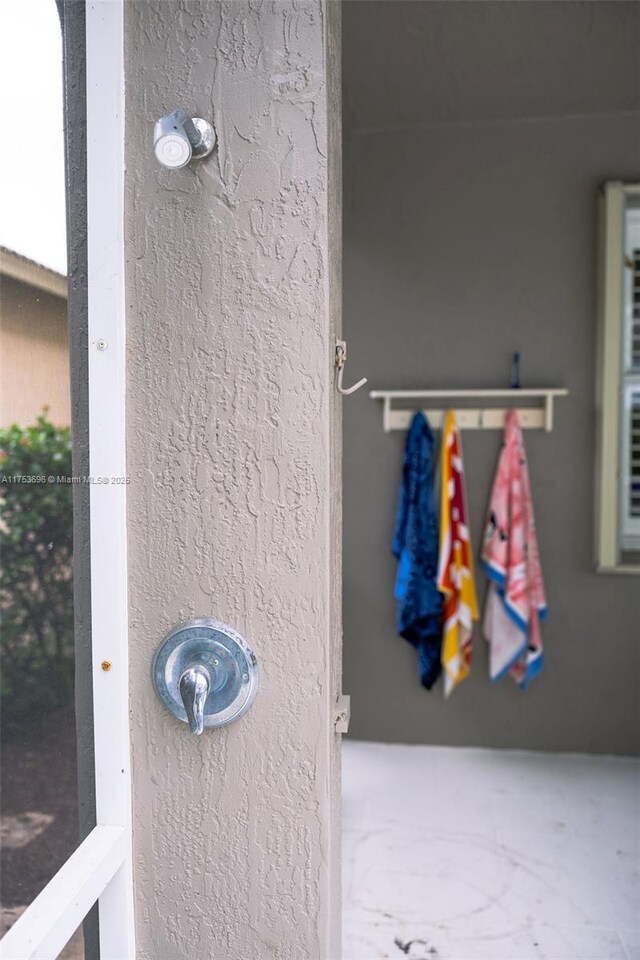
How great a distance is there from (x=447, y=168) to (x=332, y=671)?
2232 millimetres

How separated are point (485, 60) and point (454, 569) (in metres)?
1.64

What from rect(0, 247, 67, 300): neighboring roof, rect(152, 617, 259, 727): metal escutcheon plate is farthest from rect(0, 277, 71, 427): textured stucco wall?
rect(152, 617, 259, 727): metal escutcheon plate

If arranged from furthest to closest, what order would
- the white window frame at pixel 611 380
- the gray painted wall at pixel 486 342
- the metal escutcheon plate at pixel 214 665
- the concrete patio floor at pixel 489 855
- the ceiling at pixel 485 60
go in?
the gray painted wall at pixel 486 342 < the white window frame at pixel 611 380 < the ceiling at pixel 485 60 < the concrete patio floor at pixel 489 855 < the metal escutcheon plate at pixel 214 665

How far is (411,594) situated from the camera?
249cm

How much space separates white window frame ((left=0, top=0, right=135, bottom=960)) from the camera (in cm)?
84

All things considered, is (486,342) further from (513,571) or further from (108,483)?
(108,483)

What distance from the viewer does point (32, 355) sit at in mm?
792

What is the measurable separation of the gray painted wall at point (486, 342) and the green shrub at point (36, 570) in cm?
190

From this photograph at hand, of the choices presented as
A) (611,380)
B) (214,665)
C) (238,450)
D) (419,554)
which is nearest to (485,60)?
(611,380)

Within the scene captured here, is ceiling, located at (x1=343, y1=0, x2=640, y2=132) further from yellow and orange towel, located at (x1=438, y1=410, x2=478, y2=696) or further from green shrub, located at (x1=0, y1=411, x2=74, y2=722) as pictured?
green shrub, located at (x1=0, y1=411, x2=74, y2=722)

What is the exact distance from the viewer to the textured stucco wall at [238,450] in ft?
2.73

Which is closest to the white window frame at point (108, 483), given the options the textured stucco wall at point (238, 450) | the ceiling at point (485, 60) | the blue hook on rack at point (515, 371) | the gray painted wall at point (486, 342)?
the textured stucco wall at point (238, 450)

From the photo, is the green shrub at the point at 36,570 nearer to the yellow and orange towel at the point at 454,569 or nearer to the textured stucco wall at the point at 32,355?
the textured stucco wall at the point at 32,355

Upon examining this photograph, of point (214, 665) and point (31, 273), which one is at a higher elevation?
point (31, 273)
